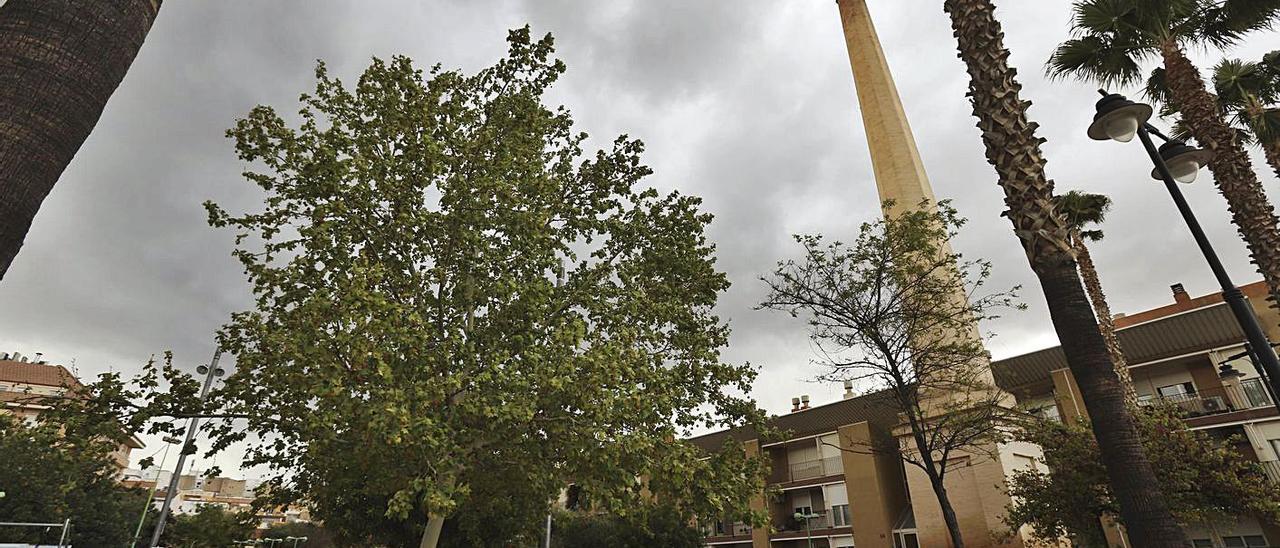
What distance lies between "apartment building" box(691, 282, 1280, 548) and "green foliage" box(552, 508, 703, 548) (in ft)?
5.05

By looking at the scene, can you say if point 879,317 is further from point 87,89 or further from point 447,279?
point 87,89

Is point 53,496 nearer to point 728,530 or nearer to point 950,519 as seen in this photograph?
point 728,530

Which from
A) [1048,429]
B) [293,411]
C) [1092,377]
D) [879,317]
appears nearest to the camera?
[1092,377]

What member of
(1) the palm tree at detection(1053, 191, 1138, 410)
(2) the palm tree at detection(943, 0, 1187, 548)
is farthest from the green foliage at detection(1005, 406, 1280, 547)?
(2) the palm tree at detection(943, 0, 1187, 548)

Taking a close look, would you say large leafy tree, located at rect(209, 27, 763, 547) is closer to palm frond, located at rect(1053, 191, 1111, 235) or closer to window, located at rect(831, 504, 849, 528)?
palm frond, located at rect(1053, 191, 1111, 235)

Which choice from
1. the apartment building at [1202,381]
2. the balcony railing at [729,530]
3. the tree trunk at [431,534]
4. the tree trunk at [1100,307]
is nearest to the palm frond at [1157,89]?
the tree trunk at [1100,307]

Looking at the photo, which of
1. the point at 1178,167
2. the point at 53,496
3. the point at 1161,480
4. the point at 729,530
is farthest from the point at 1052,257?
the point at 53,496

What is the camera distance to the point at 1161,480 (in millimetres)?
15266

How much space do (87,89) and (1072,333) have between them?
842cm

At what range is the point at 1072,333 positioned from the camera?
6566 mm

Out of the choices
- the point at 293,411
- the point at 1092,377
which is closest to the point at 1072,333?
the point at 1092,377

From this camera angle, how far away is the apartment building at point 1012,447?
22.3 metres

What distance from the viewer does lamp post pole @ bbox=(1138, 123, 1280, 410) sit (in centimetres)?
663

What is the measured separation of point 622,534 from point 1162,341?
2584 centimetres
